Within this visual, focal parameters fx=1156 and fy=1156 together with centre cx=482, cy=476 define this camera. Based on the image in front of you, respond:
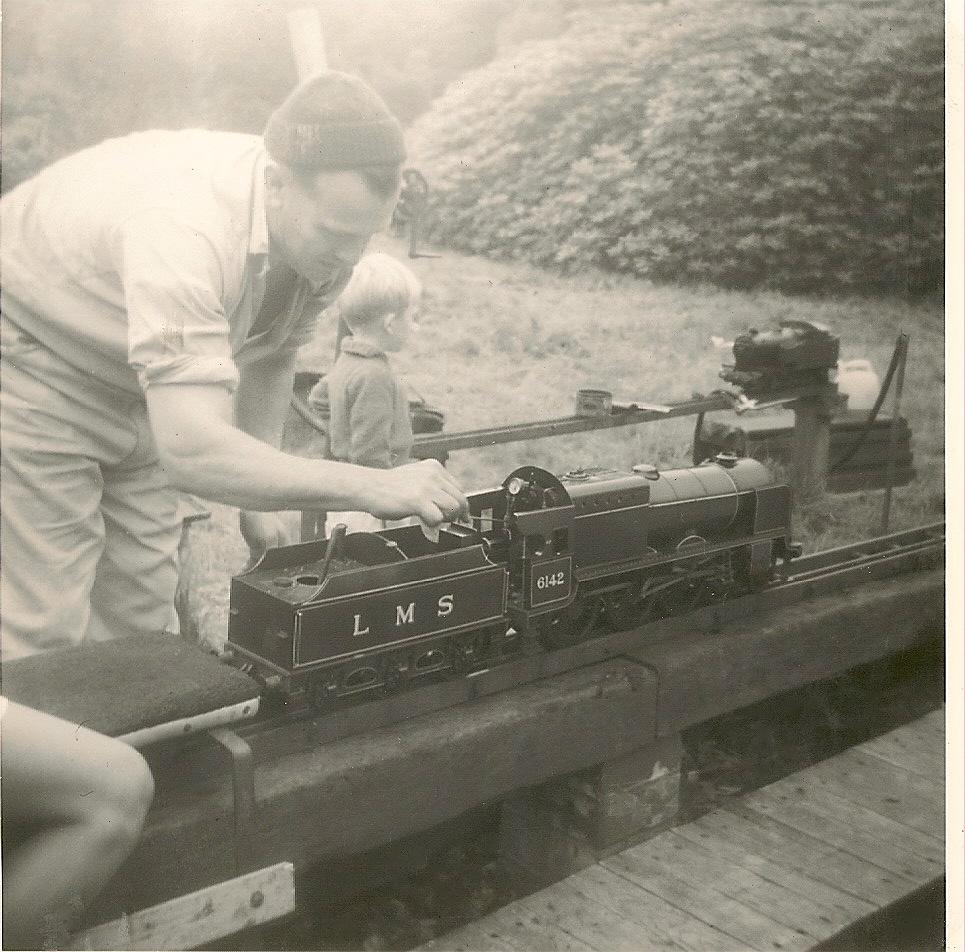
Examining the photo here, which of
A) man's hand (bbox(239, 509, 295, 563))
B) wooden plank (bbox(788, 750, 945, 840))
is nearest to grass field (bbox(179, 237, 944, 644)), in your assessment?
man's hand (bbox(239, 509, 295, 563))

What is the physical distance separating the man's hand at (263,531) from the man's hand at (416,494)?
374 mm

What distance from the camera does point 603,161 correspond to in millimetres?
3412

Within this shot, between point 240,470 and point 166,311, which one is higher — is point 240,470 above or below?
below

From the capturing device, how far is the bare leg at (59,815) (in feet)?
7.54

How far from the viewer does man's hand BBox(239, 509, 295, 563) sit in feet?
9.50

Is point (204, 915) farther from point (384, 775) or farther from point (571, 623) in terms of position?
point (571, 623)

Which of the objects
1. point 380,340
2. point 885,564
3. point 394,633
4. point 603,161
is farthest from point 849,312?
point 394,633

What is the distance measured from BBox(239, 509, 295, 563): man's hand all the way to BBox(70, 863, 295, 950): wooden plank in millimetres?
774

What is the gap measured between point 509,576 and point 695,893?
1.16 m

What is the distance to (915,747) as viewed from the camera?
4.39 m

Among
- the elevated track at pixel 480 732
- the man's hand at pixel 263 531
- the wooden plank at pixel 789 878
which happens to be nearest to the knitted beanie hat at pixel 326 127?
the man's hand at pixel 263 531

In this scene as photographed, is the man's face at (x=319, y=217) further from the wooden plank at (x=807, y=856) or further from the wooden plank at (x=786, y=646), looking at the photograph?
the wooden plank at (x=807, y=856)

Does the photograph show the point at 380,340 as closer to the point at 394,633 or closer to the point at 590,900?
the point at 394,633

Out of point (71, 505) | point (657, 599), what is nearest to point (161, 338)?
point (71, 505)
